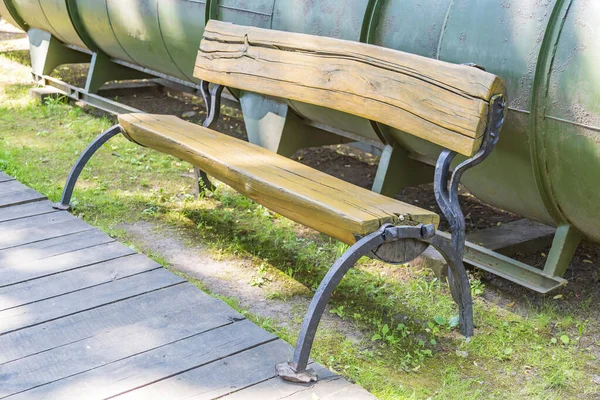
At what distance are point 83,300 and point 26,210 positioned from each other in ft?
3.61

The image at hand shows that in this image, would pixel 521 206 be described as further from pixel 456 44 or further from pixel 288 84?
pixel 288 84

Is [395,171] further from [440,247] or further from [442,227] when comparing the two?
[440,247]

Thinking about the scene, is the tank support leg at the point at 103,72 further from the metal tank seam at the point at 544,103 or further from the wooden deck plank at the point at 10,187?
the metal tank seam at the point at 544,103

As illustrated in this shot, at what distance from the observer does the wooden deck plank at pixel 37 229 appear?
3545 mm

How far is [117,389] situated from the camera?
8.00ft

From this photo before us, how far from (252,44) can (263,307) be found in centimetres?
149

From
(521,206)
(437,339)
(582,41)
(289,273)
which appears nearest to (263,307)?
(289,273)

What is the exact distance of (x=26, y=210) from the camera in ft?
12.8

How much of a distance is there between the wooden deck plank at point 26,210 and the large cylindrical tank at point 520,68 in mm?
1467

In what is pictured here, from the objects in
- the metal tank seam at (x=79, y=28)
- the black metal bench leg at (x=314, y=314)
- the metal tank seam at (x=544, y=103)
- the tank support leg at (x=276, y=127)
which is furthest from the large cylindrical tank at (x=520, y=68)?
the metal tank seam at (x=79, y=28)

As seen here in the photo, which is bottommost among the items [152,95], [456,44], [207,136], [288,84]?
[152,95]

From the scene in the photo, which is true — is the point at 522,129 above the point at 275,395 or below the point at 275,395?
above

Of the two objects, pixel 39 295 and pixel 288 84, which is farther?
pixel 288 84

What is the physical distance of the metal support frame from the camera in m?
2.59
